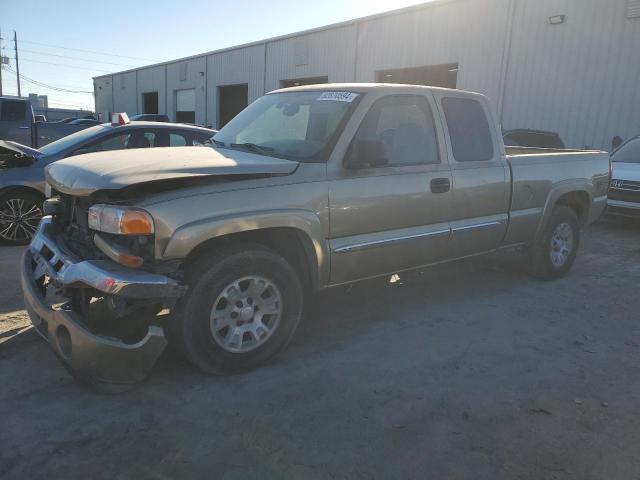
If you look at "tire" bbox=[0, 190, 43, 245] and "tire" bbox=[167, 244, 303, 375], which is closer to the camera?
"tire" bbox=[167, 244, 303, 375]

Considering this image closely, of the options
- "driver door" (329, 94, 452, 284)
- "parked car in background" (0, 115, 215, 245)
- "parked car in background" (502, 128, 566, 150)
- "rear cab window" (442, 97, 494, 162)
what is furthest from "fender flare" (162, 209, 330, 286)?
"parked car in background" (502, 128, 566, 150)

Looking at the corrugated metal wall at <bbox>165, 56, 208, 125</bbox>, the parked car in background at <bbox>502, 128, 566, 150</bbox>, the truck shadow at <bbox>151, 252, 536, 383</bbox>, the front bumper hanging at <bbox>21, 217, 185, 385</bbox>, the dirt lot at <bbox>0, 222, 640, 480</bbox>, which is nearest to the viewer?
the dirt lot at <bbox>0, 222, 640, 480</bbox>

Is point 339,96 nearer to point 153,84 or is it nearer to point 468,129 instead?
point 468,129

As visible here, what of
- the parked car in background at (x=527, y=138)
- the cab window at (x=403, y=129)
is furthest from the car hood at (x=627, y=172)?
the cab window at (x=403, y=129)

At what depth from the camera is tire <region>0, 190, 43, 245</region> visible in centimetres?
601

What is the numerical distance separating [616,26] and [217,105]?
66.6 ft

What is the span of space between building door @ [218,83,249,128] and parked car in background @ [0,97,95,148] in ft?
49.9

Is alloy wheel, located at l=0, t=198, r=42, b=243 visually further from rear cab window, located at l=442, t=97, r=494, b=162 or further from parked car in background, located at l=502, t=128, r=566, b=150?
parked car in background, located at l=502, t=128, r=566, b=150

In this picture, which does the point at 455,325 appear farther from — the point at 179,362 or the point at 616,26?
the point at 616,26

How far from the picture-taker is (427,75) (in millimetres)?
16875

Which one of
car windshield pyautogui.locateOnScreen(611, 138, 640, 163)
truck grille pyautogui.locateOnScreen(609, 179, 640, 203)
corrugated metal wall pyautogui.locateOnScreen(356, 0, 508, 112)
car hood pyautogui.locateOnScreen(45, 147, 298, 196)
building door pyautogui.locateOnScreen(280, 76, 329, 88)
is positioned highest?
corrugated metal wall pyautogui.locateOnScreen(356, 0, 508, 112)

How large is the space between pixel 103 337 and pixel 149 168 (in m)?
0.99

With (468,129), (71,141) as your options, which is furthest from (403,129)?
(71,141)

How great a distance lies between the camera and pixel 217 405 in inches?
113
